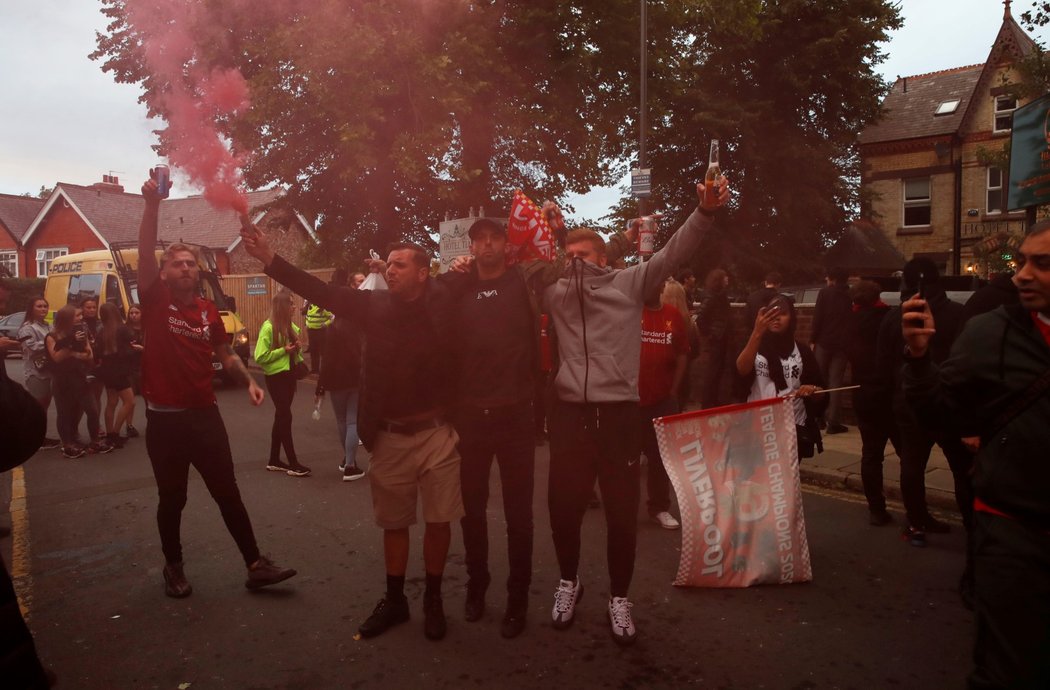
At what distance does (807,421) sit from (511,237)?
7.81 ft

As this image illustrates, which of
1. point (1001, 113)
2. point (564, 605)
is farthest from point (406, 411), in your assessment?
point (1001, 113)

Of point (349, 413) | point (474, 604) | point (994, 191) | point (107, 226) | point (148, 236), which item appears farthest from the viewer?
point (107, 226)

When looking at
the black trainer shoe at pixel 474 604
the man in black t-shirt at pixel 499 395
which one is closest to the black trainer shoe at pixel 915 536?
the man in black t-shirt at pixel 499 395

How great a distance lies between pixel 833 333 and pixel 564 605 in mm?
6401

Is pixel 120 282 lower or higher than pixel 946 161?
lower

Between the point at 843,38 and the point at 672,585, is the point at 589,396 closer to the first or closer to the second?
the point at 672,585

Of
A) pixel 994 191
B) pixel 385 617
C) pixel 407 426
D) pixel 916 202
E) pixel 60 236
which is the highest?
pixel 994 191

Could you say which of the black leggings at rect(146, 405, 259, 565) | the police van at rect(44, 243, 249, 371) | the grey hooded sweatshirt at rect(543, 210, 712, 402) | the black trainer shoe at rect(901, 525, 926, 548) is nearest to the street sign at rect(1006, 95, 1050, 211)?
the black trainer shoe at rect(901, 525, 926, 548)

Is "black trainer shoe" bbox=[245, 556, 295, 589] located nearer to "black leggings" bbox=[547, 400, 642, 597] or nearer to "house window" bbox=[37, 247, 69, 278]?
"black leggings" bbox=[547, 400, 642, 597]

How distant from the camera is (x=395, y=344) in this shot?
3.70 m

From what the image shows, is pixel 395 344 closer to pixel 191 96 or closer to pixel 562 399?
pixel 562 399

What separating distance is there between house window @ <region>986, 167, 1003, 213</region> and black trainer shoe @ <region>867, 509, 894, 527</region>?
26680 mm

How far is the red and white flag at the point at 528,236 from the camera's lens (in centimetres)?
401

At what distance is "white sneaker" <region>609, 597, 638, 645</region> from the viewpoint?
11.8 feet
